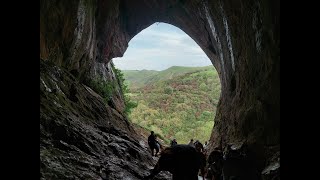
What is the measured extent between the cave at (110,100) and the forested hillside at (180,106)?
29.4 metres

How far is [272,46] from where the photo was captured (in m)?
9.80

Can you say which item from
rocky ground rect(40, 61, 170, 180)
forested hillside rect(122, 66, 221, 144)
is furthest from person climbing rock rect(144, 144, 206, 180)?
forested hillside rect(122, 66, 221, 144)

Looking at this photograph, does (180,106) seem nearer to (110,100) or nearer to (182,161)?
(110,100)

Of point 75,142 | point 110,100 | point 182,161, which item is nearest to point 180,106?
point 110,100

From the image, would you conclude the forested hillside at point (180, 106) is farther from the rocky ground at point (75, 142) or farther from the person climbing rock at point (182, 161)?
the person climbing rock at point (182, 161)

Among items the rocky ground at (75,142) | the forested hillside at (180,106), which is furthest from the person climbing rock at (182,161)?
the forested hillside at (180,106)

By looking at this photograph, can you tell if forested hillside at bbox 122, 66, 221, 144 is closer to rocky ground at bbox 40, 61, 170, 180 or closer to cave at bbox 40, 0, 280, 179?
cave at bbox 40, 0, 280, 179

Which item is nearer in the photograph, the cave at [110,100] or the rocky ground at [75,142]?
the rocky ground at [75,142]

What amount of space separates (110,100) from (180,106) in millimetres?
35551

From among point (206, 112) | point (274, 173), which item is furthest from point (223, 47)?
point (206, 112)

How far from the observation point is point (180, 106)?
184ft

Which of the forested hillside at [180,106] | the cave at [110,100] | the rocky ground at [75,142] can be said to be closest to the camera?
the rocky ground at [75,142]

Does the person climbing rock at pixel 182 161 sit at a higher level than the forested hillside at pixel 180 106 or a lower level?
higher

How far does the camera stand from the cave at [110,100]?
27.8 feet
